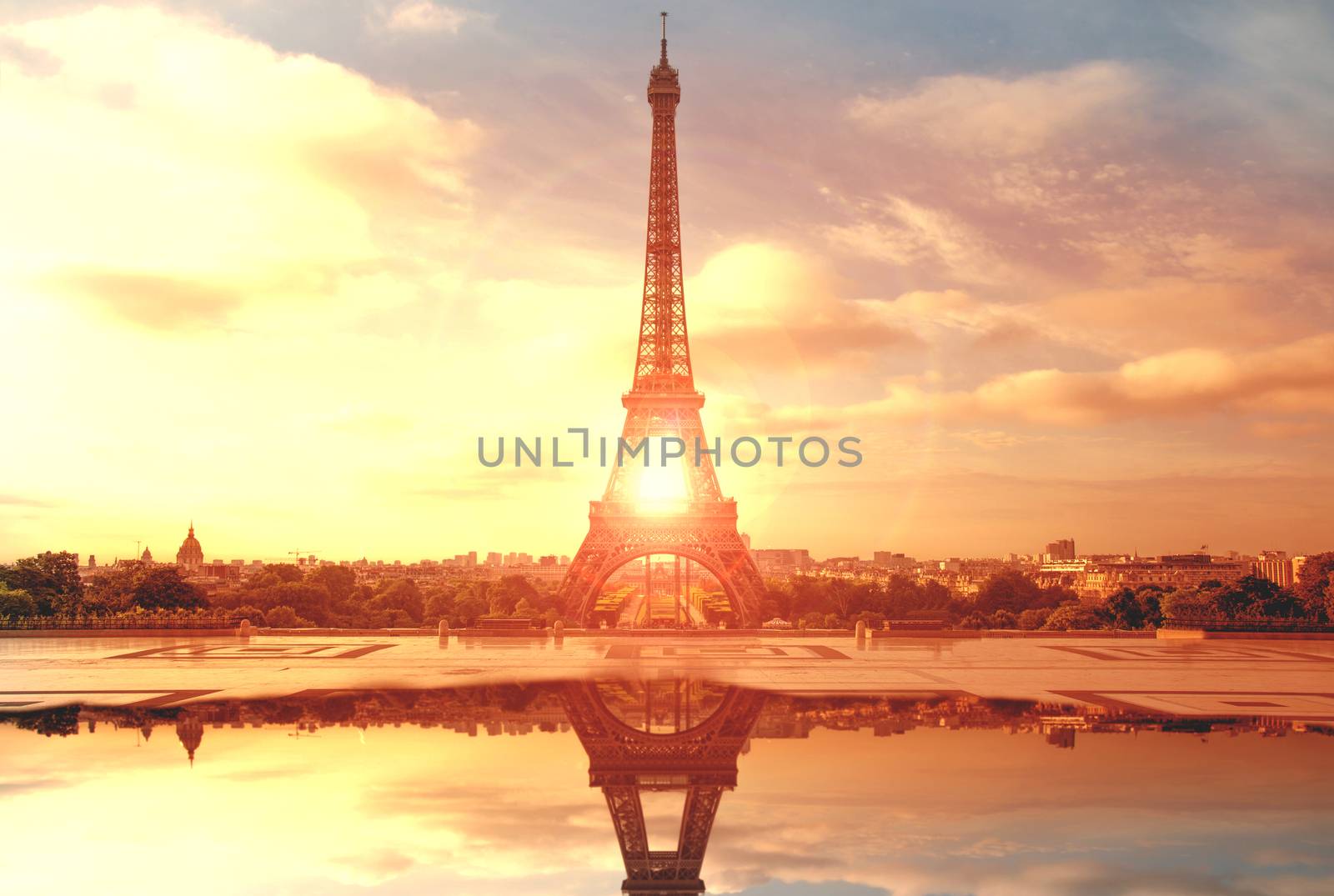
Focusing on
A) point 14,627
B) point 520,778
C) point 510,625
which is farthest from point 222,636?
point 520,778

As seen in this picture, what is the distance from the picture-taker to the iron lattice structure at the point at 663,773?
9.71m

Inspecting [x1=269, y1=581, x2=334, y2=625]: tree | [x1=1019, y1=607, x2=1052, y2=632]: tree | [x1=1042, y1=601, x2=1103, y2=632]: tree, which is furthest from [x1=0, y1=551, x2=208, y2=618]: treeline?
[x1=1019, y1=607, x2=1052, y2=632]: tree

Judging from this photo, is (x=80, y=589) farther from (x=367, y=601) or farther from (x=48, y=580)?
(x=367, y=601)

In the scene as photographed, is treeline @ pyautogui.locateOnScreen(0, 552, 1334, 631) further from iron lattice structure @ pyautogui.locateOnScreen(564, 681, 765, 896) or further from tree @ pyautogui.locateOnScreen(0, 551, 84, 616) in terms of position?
iron lattice structure @ pyautogui.locateOnScreen(564, 681, 765, 896)

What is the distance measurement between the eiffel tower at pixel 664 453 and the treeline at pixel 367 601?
5.32 m

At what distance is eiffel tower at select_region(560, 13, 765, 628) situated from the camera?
172ft

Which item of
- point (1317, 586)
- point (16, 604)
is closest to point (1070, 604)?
point (1317, 586)

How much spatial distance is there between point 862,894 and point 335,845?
5.21 metres

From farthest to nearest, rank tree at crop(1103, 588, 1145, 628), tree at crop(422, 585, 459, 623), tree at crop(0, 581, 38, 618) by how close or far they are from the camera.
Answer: tree at crop(422, 585, 459, 623), tree at crop(1103, 588, 1145, 628), tree at crop(0, 581, 38, 618)

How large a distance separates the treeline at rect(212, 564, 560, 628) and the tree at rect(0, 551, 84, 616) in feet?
25.7

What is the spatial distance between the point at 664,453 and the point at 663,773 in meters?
44.7

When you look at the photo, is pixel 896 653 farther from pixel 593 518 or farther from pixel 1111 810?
pixel 593 518

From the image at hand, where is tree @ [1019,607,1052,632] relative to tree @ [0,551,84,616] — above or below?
below

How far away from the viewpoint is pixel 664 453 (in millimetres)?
58125
